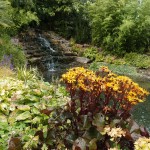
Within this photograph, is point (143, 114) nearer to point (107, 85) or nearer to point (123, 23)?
point (107, 85)

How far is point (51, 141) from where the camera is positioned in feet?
12.4

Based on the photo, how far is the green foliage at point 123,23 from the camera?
1580 cm

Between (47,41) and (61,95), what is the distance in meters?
12.3

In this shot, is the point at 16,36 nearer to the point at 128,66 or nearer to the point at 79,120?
the point at 128,66

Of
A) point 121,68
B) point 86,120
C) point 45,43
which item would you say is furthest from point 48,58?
point 86,120

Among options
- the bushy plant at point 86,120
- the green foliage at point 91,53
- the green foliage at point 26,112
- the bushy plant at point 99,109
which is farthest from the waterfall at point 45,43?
the bushy plant at point 99,109

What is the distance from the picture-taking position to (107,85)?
3.45 m

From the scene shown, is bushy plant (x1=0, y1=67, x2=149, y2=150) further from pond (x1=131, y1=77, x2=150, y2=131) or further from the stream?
the stream

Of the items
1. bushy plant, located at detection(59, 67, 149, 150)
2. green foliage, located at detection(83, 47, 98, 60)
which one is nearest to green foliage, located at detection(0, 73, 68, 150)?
bushy plant, located at detection(59, 67, 149, 150)

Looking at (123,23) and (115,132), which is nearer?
(115,132)

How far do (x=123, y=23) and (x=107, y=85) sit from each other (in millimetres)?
12889

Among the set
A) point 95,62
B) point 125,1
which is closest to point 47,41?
point 95,62

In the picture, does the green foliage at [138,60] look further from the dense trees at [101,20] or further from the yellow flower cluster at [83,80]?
the yellow flower cluster at [83,80]

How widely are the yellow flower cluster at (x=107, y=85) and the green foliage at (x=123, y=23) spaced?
40.0ft
